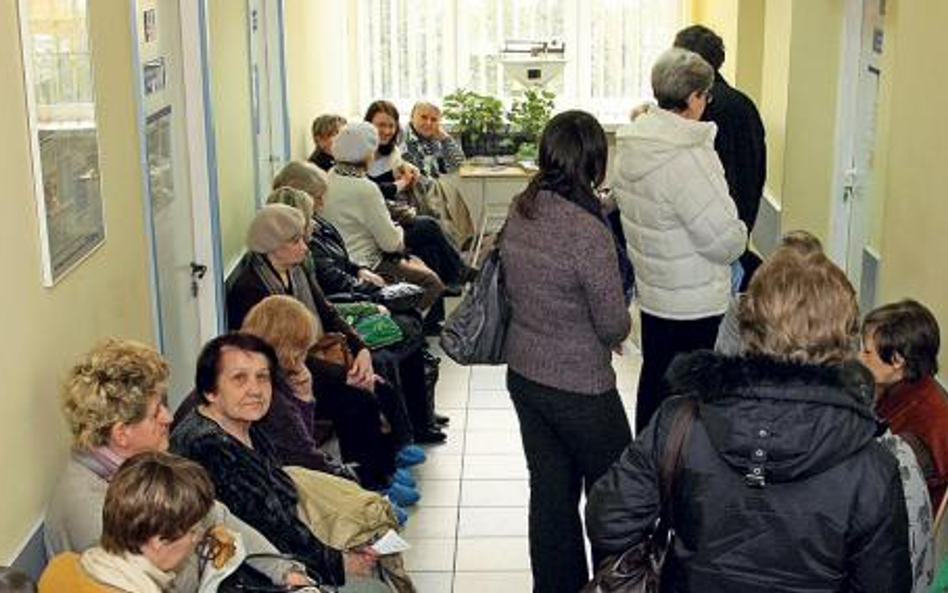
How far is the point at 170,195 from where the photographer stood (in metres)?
5.09

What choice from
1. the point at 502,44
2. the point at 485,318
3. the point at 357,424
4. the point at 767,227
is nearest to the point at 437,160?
the point at 502,44

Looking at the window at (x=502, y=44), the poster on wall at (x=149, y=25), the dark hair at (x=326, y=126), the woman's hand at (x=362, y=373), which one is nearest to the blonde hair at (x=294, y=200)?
the woman's hand at (x=362, y=373)

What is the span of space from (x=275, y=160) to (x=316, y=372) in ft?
8.52

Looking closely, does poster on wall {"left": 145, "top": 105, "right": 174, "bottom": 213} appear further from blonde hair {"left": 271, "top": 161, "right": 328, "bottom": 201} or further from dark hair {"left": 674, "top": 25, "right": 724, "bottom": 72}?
dark hair {"left": 674, "top": 25, "right": 724, "bottom": 72}

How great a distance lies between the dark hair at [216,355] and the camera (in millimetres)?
3840

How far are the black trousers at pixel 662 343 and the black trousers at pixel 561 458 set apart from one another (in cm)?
55

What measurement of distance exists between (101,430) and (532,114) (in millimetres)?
6916

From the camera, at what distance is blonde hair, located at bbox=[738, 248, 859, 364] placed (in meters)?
2.57

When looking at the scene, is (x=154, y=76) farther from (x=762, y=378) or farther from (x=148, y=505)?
Result: (x=762, y=378)

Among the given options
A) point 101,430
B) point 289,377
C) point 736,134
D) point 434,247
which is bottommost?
point 434,247

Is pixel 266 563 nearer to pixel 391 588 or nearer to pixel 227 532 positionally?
pixel 227 532

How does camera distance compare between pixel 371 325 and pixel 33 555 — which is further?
pixel 371 325

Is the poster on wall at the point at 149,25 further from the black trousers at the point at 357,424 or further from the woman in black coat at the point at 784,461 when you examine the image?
the woman in black coat at the point at 784,461

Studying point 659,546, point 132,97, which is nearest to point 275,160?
point 132,97
